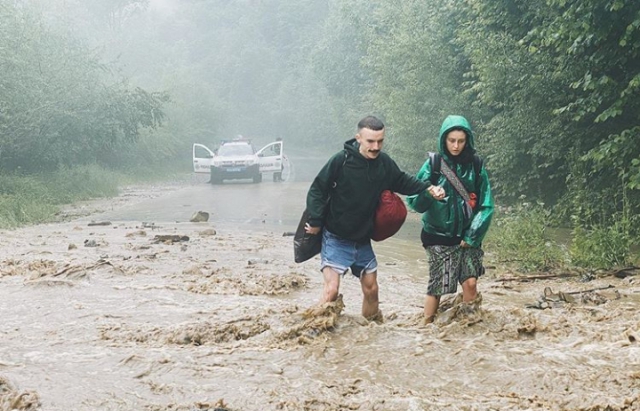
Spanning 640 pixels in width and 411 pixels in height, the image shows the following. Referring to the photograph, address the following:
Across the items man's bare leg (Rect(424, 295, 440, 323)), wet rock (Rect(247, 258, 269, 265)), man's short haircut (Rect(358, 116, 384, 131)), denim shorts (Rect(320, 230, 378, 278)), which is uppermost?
man's short haircut (Rect(358, 116, 384, 131))

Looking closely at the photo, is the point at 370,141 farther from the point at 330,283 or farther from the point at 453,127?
the point at 330,283

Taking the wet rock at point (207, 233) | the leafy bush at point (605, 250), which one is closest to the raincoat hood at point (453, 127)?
the leafy bush at point (605, 250)

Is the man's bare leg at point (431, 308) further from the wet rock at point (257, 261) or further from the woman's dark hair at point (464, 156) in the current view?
the wet rock at point (257, 261)

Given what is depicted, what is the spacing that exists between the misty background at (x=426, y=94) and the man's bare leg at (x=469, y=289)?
4.47 meters

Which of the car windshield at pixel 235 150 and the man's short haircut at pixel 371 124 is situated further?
the car windshield at pixel 235 150

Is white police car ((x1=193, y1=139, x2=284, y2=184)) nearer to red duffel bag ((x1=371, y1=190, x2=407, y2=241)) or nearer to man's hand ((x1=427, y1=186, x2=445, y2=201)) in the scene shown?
red duffel bag ((x1=371, y1=190, x2=407, y2=241))

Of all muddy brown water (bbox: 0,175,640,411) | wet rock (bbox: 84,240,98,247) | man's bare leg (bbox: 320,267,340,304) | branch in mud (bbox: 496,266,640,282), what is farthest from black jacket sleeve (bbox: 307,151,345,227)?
wet rock (bbox: 84,240,98,247)

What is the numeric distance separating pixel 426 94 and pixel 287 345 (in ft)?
67.3

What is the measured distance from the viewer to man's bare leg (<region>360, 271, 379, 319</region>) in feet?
19.7

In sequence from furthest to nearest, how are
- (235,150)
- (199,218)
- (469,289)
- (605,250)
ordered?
(235,150) → (199,218) → (605,250) → (469,289)

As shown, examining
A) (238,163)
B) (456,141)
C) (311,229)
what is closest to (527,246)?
(456,141)

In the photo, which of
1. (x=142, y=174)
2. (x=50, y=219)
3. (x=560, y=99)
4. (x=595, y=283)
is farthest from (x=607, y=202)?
(x=142, y=174)

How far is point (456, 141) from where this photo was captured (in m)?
5.79

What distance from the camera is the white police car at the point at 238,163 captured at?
32.3m
